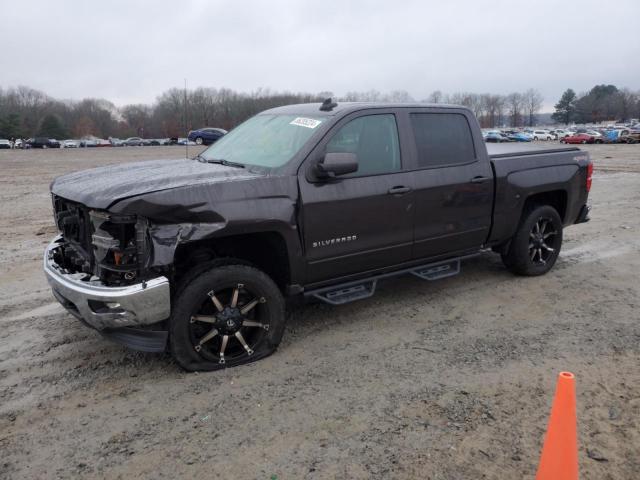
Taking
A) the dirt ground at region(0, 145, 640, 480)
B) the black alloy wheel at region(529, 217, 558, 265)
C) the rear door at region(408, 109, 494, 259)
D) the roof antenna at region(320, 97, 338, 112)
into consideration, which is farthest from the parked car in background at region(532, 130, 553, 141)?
the roof antenna at region(320, 97, 338, 112)

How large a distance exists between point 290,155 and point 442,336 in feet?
6.49

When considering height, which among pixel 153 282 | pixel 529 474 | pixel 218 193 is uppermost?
pixel 218 193

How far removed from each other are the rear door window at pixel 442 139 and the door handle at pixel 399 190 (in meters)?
0.31

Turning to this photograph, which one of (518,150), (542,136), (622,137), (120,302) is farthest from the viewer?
(542,136)

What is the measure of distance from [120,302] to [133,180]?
0.90m

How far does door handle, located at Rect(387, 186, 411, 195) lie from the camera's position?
4406 millimetres

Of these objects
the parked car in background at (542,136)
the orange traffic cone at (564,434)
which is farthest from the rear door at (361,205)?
the parked car in background at (542,136)

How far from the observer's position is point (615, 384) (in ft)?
11.8

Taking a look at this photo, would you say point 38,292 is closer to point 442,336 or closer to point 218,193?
point 218,193

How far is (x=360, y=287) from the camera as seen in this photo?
14.9ft

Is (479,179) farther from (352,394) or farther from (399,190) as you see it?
(352,394)

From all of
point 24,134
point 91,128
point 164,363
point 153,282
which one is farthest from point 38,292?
point 91,128

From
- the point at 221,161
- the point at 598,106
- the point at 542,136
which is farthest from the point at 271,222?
the point at 598,106

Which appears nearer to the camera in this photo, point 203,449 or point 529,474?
point 529,474
